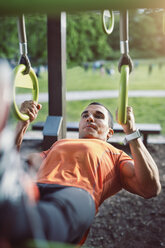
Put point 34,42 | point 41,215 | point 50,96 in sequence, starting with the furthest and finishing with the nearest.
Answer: point 34,42, point 50,96, point 41,215

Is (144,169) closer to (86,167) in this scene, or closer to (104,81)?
(86,167)

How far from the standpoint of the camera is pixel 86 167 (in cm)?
151

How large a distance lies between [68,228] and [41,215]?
166 millimetres

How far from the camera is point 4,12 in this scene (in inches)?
44.6

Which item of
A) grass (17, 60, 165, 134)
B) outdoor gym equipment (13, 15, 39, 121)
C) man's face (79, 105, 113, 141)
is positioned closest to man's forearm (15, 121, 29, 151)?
outdoor gym equipment (13, 15, 39, 121)

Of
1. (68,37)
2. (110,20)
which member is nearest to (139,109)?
(68,37)

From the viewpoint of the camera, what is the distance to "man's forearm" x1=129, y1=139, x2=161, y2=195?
1499mm

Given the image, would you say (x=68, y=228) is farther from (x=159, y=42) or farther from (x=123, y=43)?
(x=159, y=42)

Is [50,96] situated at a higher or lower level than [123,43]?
lower

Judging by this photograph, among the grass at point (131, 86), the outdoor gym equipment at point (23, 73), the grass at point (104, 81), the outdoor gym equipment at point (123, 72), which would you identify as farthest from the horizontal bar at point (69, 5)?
the grass at point (104, 81)

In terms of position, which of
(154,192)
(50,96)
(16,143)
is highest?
(50,96)

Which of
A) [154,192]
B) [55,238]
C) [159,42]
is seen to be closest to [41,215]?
[55,238]

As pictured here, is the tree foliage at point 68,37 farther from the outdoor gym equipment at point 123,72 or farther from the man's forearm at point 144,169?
the man's forearm at point 144,169

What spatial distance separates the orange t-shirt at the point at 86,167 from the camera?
4.80 ft
